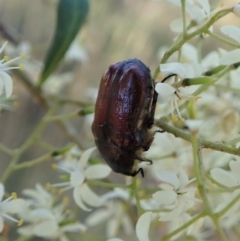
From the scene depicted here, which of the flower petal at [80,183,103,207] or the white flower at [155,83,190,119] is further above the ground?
the white flower at [155,83,190,119]

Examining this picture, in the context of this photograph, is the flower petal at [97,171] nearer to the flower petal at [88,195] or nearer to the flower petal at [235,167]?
the flower petal at [88,195]

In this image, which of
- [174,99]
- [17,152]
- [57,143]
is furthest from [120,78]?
[57,143]

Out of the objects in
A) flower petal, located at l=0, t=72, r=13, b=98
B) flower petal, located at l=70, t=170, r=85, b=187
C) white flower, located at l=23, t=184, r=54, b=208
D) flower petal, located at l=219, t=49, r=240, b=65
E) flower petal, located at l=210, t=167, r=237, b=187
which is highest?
flower petal, located at l=219, t=49, r=240, b=65

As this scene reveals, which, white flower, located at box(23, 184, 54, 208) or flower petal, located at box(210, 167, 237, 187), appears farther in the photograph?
white flower, located at box(23, 184, 54, 208)

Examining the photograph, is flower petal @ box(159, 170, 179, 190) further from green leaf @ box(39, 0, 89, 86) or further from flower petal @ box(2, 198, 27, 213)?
green leaf @ box(39, 0, 89, 86)

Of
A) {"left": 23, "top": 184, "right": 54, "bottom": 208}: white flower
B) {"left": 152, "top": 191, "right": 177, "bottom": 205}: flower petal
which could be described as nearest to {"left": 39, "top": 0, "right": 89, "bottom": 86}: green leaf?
{"left": 23, "top": 184, "right": 54, "bottom": 208}: white flower

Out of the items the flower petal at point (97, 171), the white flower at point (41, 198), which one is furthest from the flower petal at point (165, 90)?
the white flower at point (41, 198)

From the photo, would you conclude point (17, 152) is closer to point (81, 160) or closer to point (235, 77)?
point (81, 160)
